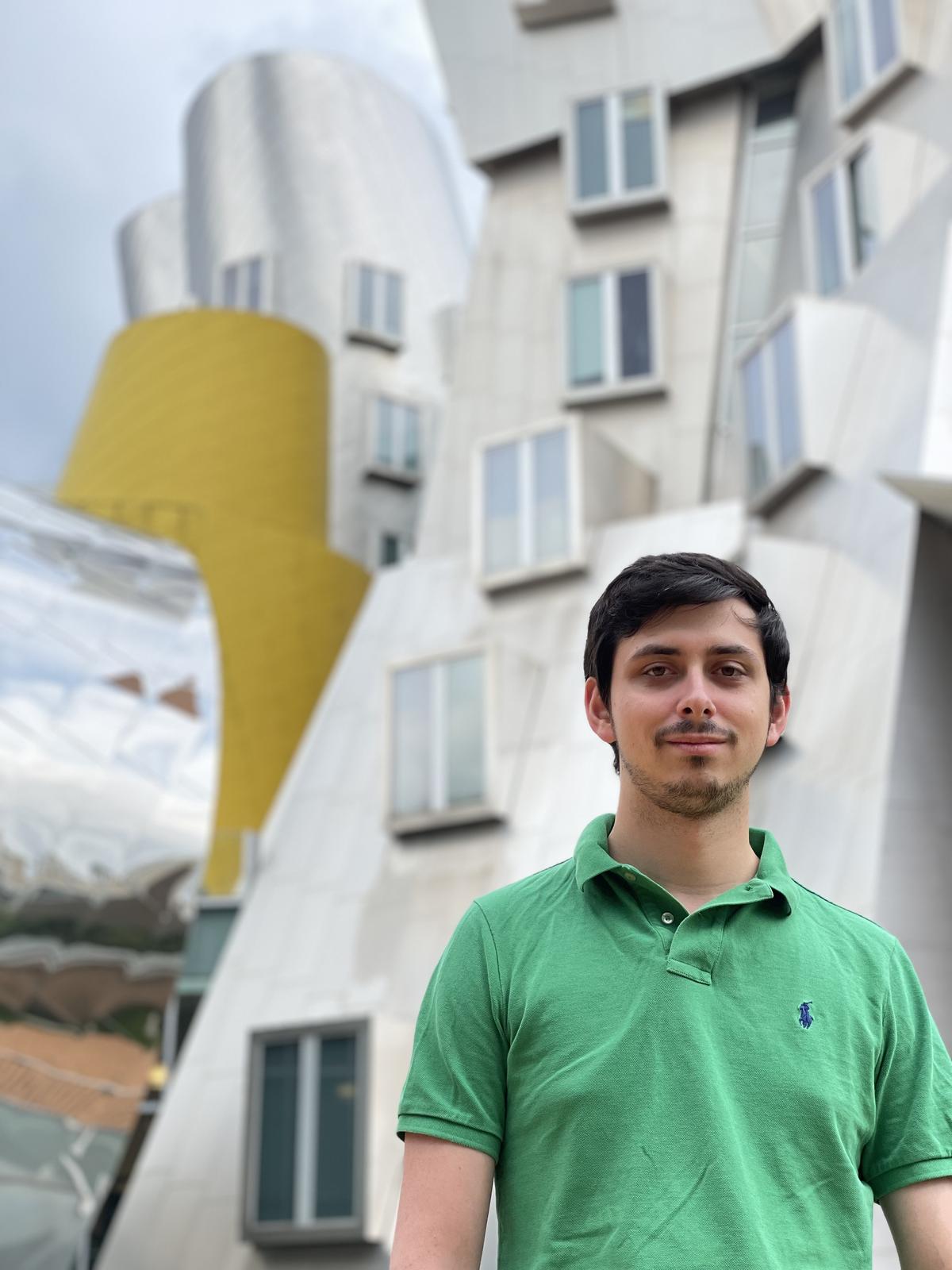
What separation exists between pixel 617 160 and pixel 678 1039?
17.5m

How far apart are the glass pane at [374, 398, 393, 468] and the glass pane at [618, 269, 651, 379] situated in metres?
6.98

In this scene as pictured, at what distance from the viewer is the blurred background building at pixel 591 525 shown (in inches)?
484

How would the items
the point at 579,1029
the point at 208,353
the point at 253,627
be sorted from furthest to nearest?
the point at 208,353 < the point at 253,627 < the point at 579,1029

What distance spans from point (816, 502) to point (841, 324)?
5.23 ft

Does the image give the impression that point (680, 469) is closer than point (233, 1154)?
No

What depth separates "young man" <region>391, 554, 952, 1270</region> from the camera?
75.1 inches

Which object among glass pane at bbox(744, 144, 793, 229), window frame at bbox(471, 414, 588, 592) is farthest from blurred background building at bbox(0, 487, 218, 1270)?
glass pane at bbox(744, 144, 793, 229)

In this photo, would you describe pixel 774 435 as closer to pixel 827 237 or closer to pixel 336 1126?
pixel 827 237

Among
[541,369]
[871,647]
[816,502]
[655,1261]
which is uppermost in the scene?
[541,369]

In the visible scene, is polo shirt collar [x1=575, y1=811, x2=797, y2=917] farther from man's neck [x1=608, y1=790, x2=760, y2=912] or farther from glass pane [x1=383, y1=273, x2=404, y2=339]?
glass pane [x1=383, y1=273, x2=404, y2=339]

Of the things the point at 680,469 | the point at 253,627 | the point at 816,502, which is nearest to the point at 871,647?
the point at 816,502

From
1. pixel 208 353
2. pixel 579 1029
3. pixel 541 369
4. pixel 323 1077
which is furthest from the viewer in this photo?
pixel 208 353

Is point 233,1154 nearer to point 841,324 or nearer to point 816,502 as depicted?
point 816,502

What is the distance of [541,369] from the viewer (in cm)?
1844
